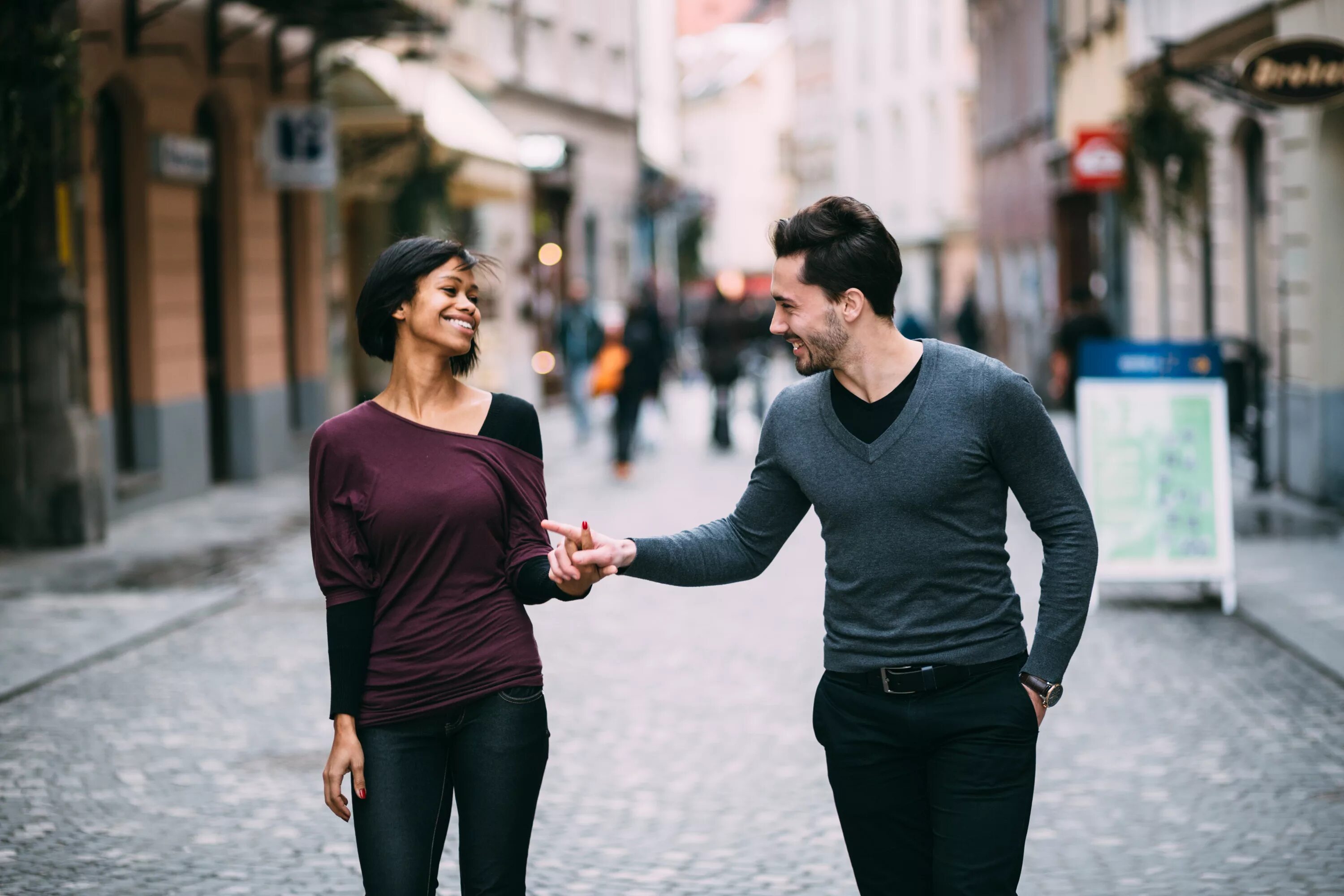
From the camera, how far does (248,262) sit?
19812 millimetres

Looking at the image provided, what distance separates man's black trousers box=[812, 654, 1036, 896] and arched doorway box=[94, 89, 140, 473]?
13.8 m

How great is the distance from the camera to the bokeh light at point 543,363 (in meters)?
33.6

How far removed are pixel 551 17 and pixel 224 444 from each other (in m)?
17.5

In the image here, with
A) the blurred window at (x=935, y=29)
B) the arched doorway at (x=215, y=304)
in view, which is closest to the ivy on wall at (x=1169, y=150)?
the arched doorway at (x=215, y=304)

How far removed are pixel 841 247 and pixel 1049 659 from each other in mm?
882

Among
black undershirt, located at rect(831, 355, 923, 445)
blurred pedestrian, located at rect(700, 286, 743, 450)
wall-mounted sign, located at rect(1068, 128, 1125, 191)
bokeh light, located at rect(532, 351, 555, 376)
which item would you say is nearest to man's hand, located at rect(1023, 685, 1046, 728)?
black undershirt, located at rect(831, 355, 923, 445)

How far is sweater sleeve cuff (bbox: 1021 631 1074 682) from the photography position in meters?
3.83

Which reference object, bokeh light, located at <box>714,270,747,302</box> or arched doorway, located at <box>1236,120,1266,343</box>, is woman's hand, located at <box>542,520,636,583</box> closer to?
arched doorway, located at <box>1236,120,1266,343</box>

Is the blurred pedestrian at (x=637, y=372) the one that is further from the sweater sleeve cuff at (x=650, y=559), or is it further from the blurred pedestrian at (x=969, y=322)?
the blurred pedestrian at (x=969, y=322)

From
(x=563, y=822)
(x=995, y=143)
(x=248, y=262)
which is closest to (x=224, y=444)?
(x=248, y=262)

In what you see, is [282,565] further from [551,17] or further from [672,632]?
[551,17]

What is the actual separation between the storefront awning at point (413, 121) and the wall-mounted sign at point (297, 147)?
210 centimetres

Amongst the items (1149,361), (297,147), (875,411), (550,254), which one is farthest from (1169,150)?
(550,254)

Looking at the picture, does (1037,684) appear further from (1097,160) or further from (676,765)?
(1097,160)
